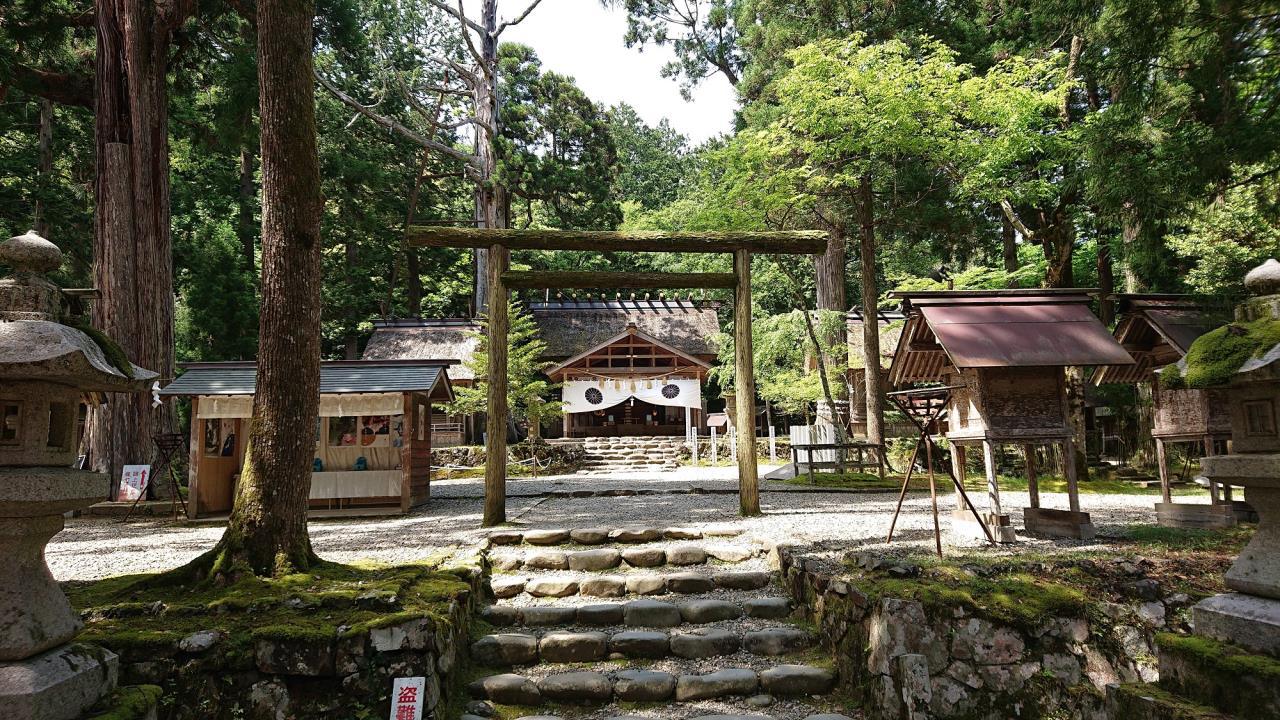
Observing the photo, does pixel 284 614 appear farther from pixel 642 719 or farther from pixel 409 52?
pixel 409 52

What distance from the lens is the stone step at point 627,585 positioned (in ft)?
16.8

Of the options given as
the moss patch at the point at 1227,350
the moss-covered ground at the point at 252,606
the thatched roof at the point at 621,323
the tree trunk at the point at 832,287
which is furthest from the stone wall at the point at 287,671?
the thatched roof at the point at 621,323

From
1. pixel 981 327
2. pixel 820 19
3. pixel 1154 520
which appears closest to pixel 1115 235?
pixel 820 19

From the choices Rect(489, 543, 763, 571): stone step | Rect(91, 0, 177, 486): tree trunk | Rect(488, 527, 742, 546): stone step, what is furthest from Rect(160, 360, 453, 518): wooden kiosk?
Rect(489, 543, 763, 571): stone step

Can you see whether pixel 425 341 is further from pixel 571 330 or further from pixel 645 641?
pixel 645 641

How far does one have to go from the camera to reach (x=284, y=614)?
3.63 m

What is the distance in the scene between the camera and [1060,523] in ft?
19.4

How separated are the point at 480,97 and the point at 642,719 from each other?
21.1 meters

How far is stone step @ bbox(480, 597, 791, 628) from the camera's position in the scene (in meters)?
4.64

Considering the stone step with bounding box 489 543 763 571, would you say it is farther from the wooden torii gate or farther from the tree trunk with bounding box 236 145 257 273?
the tree trunk with bounding box 236 145 257 273

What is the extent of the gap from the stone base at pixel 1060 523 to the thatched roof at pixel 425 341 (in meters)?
18.5

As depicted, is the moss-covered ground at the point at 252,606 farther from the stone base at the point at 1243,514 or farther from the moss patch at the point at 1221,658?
the stone base at the point at 1243,514

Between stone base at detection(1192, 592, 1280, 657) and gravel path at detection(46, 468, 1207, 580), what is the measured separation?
269cm

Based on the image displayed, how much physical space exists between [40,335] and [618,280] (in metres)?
5.50
